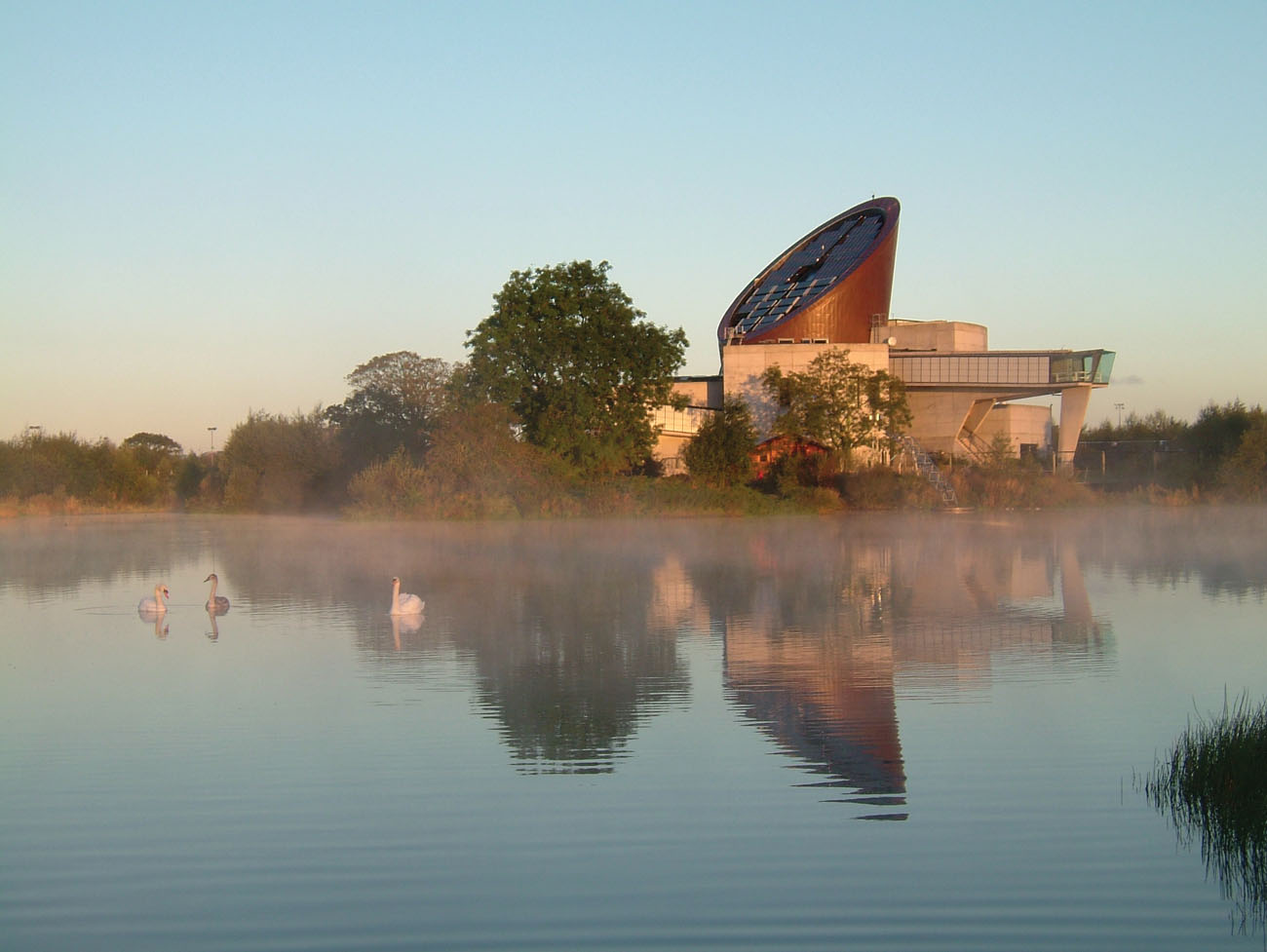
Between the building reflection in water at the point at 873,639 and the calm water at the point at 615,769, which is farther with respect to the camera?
the building reflection in water at the point at 873,639

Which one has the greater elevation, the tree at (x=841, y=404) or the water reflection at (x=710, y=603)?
the tree at (x=841, y=404)

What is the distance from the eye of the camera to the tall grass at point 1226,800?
19.2 feet

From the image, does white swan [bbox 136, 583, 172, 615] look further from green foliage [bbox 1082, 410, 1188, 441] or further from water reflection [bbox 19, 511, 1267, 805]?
green foliage [bbox 1082, 410, 1188, 441]

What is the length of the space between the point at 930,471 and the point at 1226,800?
40.2 meters

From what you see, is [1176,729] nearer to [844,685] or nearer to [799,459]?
[844,685]

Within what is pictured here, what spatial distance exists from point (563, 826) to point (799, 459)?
39142 mm

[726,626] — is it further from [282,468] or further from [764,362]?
[282,468]

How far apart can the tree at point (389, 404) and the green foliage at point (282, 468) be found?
45.6 inches

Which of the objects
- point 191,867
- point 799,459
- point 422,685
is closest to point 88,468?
point 799,459

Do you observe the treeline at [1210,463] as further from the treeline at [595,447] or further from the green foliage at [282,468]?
the green foliage at [282,468]

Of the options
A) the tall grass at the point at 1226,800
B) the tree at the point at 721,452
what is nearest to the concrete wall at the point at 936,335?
the tree at the point at 721,452

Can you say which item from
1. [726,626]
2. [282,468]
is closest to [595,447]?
[282,468]

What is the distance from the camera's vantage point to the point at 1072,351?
49.9 meters

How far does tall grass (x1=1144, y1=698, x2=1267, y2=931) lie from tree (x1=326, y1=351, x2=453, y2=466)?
44795 millimetres
